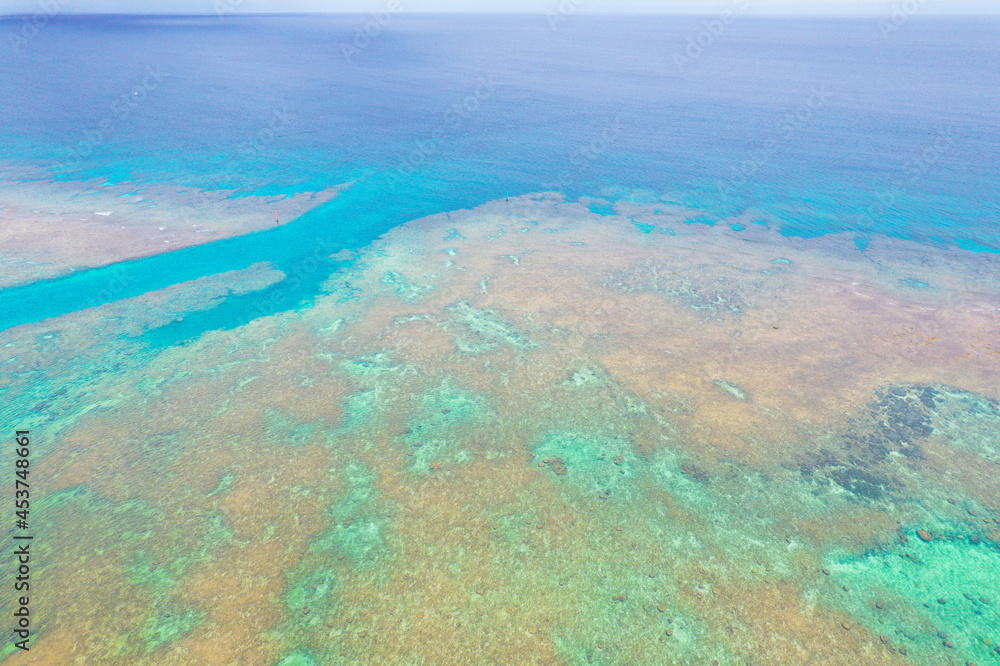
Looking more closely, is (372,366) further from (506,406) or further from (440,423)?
(506,406)

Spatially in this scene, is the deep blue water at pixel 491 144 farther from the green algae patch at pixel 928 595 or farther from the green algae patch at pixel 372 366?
the green algae patch at pixel 928 595

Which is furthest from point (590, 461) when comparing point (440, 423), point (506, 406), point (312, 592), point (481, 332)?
point (312, 592)

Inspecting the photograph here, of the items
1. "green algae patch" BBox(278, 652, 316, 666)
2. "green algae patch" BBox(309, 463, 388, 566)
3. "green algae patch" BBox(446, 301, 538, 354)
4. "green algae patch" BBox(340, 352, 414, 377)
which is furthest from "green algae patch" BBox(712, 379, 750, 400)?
"green algae patch" BBox(278, 652, 316, 666)

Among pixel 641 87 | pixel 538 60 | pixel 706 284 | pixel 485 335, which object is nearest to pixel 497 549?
pixel 485 335

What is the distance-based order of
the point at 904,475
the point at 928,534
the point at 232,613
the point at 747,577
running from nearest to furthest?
1. the point at 232,613
2. the point at 747,577
3. the point at 928,534
4. the point at 904,475

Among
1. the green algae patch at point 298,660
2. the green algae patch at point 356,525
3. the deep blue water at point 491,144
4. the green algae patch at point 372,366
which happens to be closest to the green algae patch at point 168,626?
the green algae patch at point 298,660

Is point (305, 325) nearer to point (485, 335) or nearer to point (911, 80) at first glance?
point (485, 335)

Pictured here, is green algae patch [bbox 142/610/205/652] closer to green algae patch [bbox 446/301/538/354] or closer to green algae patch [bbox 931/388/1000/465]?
green algae patch [bbox 446/301/538/354]
